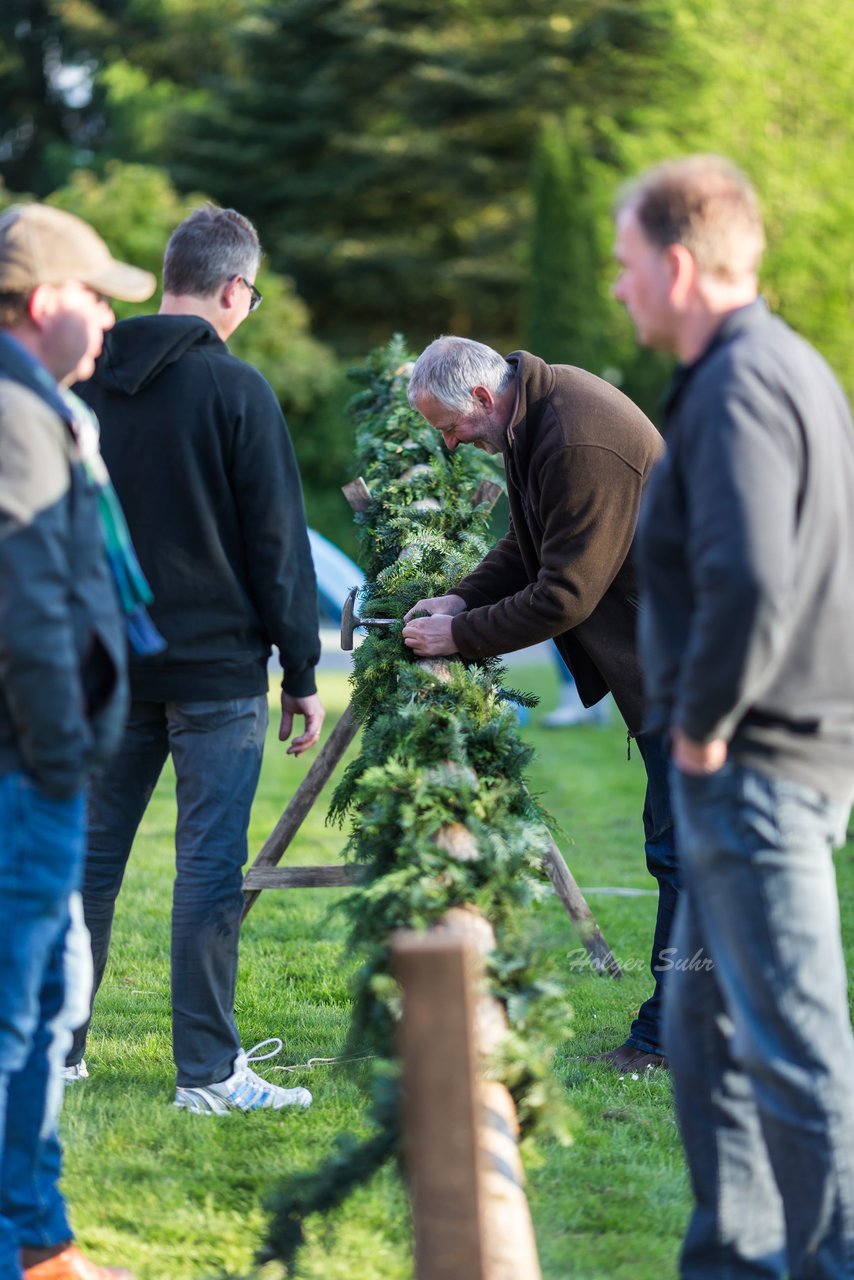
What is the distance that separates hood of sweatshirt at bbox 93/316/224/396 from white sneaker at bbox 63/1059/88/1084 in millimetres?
2082

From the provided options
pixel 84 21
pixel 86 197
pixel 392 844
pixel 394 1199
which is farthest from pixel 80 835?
pixel 84 21

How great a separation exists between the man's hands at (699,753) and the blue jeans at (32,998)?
3.75 ft

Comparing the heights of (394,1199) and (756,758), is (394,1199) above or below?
below

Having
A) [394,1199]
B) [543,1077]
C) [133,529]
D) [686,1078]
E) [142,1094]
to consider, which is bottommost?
[142,1094]

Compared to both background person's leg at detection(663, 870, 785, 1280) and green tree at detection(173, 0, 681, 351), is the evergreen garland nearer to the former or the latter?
background person's leg at detection(663, 870, 785, 1280)

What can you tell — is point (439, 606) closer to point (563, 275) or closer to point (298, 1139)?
point (298, 1139)

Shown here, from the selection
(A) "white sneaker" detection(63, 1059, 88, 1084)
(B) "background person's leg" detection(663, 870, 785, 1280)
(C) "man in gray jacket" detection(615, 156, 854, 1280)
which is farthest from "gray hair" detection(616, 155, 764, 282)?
(A) "white sneaker" detection(63, 1059, 88, 1084)

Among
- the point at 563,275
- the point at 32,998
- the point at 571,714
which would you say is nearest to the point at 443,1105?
the point at 32,998

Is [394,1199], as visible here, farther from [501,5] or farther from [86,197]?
[501,5]

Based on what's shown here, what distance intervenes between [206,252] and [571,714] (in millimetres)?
9109

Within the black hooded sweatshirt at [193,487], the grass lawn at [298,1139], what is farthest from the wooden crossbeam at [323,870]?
the black hooded sweatshirt at [193,487]

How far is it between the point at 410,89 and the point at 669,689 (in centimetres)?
3282

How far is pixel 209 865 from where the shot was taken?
4109 millimetres

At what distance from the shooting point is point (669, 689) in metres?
2.69
